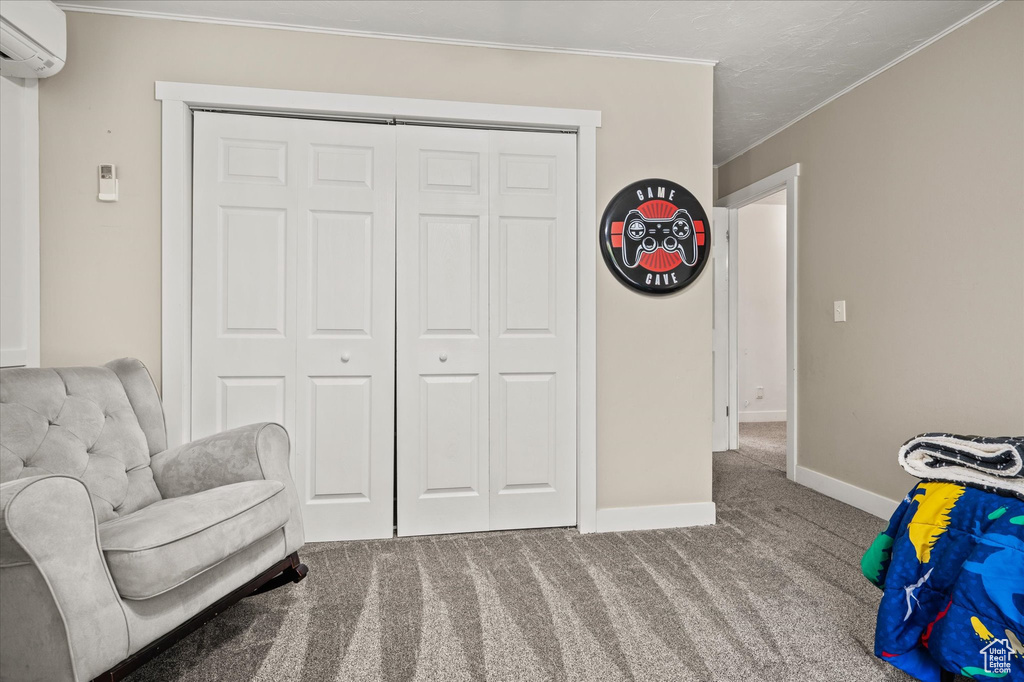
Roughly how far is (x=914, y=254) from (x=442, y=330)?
7.77 feet

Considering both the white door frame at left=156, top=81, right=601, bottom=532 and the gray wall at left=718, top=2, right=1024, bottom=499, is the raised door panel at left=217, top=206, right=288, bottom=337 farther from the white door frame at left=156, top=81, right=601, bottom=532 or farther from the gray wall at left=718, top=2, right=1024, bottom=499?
the gray wall at left=718, top=2, right=1024, bottom=499

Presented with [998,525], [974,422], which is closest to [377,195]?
[998,525]

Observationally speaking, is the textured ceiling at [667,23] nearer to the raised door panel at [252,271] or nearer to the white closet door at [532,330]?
the white closet door at [532,330]

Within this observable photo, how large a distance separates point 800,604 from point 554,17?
100 inches

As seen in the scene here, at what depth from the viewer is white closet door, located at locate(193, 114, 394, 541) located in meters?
2.57

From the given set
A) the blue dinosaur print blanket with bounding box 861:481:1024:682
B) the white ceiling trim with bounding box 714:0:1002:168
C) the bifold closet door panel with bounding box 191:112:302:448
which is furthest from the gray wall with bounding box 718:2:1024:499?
the bifold closet door panel with bounding box 191:112:302:448

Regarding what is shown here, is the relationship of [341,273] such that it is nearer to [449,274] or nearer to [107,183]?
[449,274]

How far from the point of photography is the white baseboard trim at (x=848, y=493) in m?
3.00

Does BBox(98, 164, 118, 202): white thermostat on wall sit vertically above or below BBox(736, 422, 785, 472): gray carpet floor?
above

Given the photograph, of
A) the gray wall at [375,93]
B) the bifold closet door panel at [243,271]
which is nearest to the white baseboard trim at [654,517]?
the gray wall at [375,93]

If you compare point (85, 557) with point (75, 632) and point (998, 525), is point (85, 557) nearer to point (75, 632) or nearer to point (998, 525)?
point (75, 632)

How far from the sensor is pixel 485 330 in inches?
110

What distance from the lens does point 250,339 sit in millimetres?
2598
